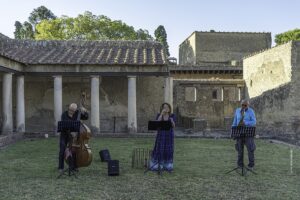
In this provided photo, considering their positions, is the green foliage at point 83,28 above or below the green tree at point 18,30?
below

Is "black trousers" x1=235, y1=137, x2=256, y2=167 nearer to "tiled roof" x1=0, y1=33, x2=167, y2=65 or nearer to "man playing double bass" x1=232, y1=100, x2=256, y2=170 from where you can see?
"man playing double bass" x1=232, y1=100, x2=256, y2=170

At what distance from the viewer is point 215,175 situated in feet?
29.3

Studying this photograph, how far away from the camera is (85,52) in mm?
19641

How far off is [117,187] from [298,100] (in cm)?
1625

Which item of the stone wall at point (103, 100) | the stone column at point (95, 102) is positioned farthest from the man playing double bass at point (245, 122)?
the stone wall at point (103, 100)

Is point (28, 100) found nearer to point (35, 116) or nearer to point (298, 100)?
point (35, 116)

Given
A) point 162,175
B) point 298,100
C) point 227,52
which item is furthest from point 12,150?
point 227,52

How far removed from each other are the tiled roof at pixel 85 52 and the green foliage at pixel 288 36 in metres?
35.6

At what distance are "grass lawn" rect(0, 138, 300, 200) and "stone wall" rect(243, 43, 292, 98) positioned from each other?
10.6m

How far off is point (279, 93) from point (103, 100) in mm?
9908

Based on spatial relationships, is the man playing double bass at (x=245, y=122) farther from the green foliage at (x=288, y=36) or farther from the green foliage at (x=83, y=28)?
the green foliage at (x=288, y=36)

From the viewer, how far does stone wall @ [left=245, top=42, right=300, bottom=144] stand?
2145cm

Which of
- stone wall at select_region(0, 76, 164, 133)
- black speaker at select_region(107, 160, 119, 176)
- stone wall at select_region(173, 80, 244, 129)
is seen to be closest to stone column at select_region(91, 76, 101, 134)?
stone wall at select_region(0, 76, 164, 133)

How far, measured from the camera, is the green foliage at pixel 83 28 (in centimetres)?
3984
